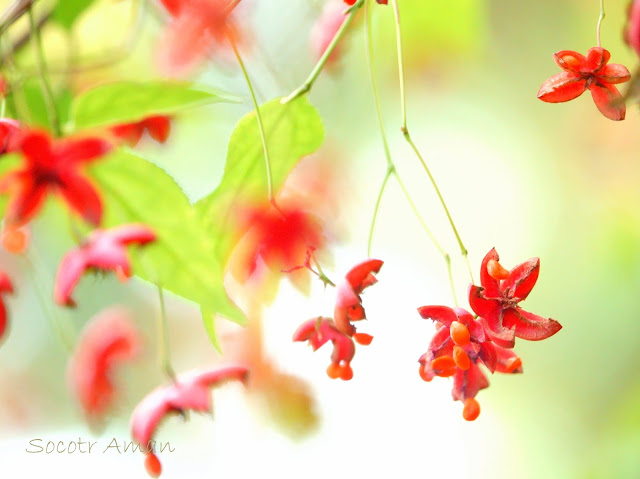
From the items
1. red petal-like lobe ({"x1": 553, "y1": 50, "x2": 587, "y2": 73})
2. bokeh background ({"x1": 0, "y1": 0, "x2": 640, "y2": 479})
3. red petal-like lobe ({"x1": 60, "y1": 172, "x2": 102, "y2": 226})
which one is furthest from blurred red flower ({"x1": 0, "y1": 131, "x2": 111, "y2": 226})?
bokeh background ({"x1": 0, "y1": 0, "x2": 640, "y2": 479})

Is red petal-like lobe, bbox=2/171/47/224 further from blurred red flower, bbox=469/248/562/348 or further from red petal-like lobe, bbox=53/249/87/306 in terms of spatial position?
blurred red flower, bbox=469/248/562/348

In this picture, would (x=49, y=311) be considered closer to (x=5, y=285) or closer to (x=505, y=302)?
(x=5, y=285)

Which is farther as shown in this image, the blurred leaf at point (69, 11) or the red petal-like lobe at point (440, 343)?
the blurred leaf at point (69, 11)

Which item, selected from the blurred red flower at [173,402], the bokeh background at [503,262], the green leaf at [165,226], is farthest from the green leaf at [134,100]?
the bokeh background at [503,262]

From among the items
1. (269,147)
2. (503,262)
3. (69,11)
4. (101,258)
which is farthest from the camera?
(503,262)

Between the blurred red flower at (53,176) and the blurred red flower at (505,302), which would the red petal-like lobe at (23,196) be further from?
the blurred red flower at (505,302)

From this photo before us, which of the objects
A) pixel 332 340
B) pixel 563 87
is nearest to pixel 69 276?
pixel 332 340

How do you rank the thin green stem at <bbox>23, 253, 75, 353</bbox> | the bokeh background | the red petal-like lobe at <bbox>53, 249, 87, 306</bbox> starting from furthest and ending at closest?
the bokeh background → the thin green stem at <bbox>23, 253, 75, 353</bbox> → the red petal-like lobe at <bbox>53, 249, 87, 306</bbox>
